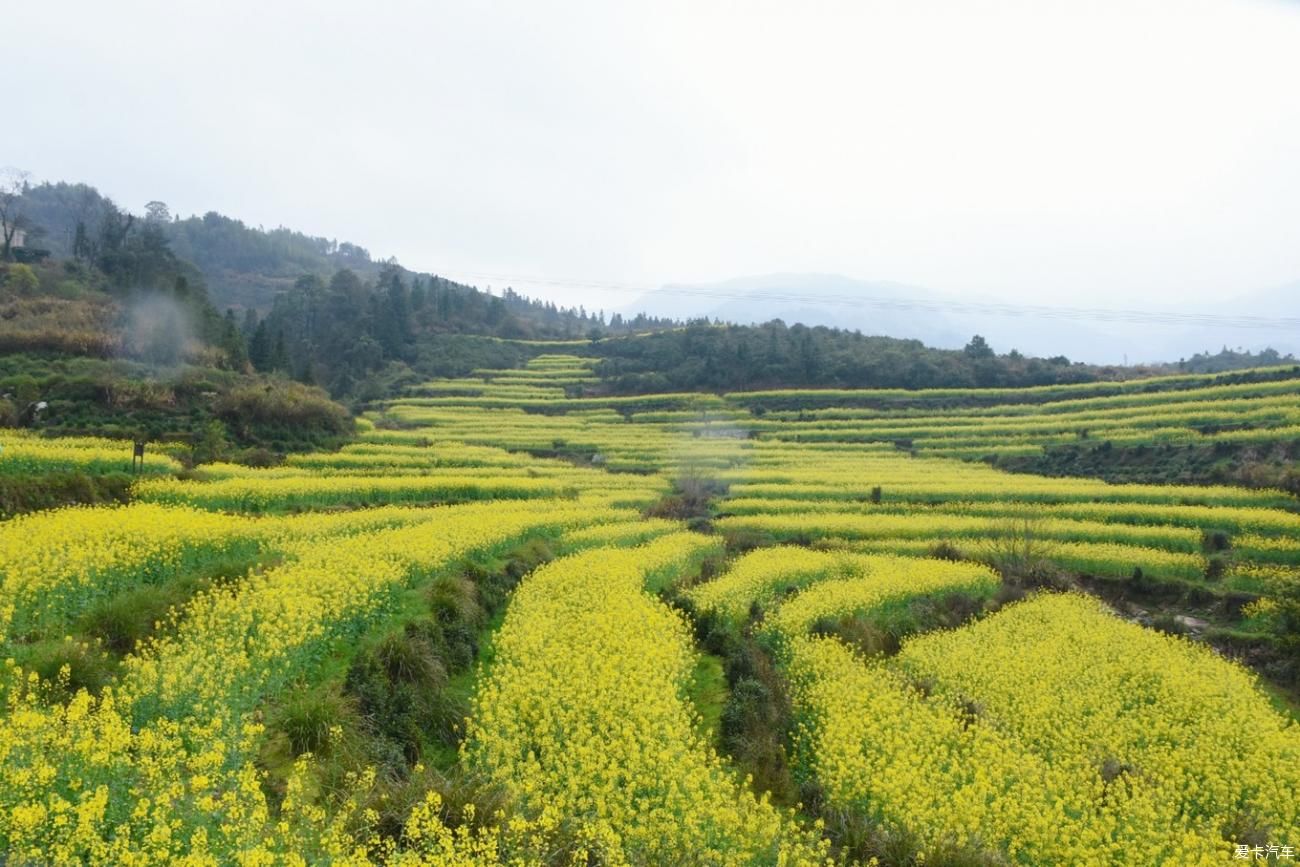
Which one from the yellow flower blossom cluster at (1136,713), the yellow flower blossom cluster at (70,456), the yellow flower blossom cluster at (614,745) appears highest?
the yellow flower blossom cluster at (70,456)

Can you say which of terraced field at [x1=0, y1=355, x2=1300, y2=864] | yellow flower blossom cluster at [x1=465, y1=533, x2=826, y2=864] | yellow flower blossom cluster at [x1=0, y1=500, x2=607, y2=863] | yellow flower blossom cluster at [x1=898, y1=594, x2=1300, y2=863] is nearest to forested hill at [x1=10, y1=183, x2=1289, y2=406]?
terraced field at [x1=0, y1=355, x2=1300, y2=864]

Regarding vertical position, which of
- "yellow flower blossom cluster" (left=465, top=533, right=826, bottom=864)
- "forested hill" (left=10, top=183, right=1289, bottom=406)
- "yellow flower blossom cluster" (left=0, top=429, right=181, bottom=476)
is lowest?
"yellow flower blossom cluster" (left=465, top=533, right=826, bottom=864)

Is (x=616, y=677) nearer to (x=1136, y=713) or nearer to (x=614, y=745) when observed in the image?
(x=614, y=745)

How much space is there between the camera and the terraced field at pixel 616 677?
322 inches

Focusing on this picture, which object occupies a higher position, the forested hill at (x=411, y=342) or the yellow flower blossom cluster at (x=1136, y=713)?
the forested hill at (x=411, y=342)

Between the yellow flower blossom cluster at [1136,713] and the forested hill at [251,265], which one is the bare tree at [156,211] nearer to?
the forested hill at [251,265]

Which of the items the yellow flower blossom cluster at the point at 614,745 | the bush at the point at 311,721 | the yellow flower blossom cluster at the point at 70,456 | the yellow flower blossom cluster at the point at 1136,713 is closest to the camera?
the yellow flower blossom cluster at the point at 614,745

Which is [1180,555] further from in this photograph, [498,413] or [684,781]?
[498,413]

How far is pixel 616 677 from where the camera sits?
511 inches

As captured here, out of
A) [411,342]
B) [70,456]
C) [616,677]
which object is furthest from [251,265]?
[616,677]

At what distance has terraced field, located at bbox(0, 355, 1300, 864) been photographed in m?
8.19

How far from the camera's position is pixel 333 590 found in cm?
1420

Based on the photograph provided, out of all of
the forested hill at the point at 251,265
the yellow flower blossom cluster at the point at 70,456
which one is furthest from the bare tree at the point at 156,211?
the yellow flower blossom cluster at the point at 70,456

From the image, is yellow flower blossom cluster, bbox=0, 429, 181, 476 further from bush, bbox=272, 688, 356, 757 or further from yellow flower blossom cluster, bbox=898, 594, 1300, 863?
yellow flower blossom cluster, bbox=898, 594, 1300, 863
